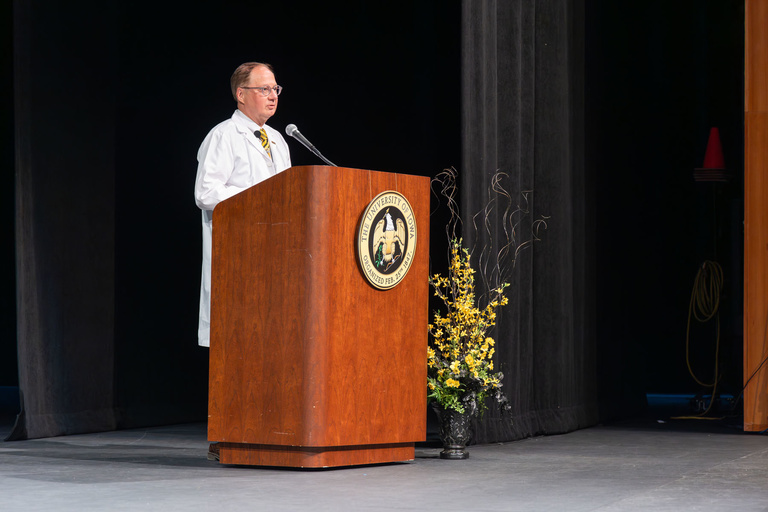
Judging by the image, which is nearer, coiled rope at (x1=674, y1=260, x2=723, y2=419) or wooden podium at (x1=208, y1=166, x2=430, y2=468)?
wooden podium at (x1=208, y1=166, x2=430, y2=468)

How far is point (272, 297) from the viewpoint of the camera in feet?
11.5

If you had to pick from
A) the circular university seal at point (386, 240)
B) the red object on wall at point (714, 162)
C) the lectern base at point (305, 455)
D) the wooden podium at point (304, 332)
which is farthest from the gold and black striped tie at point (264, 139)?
the red object on wall at point (714, 162)

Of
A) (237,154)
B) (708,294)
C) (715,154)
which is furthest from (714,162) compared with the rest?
(237,154)

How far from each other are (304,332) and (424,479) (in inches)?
22.5

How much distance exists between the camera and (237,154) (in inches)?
153

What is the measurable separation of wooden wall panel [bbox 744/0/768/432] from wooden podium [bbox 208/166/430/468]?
198 centimetres

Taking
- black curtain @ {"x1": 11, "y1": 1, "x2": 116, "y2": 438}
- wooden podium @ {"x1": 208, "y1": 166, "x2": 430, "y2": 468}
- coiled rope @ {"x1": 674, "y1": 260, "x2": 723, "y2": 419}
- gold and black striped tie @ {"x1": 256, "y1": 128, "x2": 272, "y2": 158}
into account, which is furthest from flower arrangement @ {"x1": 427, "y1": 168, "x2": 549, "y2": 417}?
black curtain @ {"x1": 11, "y1": 1, "x2": 116, "y2": 438}

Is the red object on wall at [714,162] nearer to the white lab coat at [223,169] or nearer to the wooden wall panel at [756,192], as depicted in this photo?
the wooden wall panel at [756,192]

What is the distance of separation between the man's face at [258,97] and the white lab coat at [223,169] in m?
0.04

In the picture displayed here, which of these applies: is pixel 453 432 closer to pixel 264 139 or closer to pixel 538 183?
pixel 264 139

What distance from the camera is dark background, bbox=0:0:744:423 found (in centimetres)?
547

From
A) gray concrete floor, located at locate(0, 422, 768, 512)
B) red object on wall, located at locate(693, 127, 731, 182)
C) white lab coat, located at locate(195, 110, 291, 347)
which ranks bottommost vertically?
gray concrete floor, located at locate(0, 422, 768, 512)

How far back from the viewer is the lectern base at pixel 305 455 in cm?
346

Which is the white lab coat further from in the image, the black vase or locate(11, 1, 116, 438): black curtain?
locate(11, 1, 116, 438): black curtain
